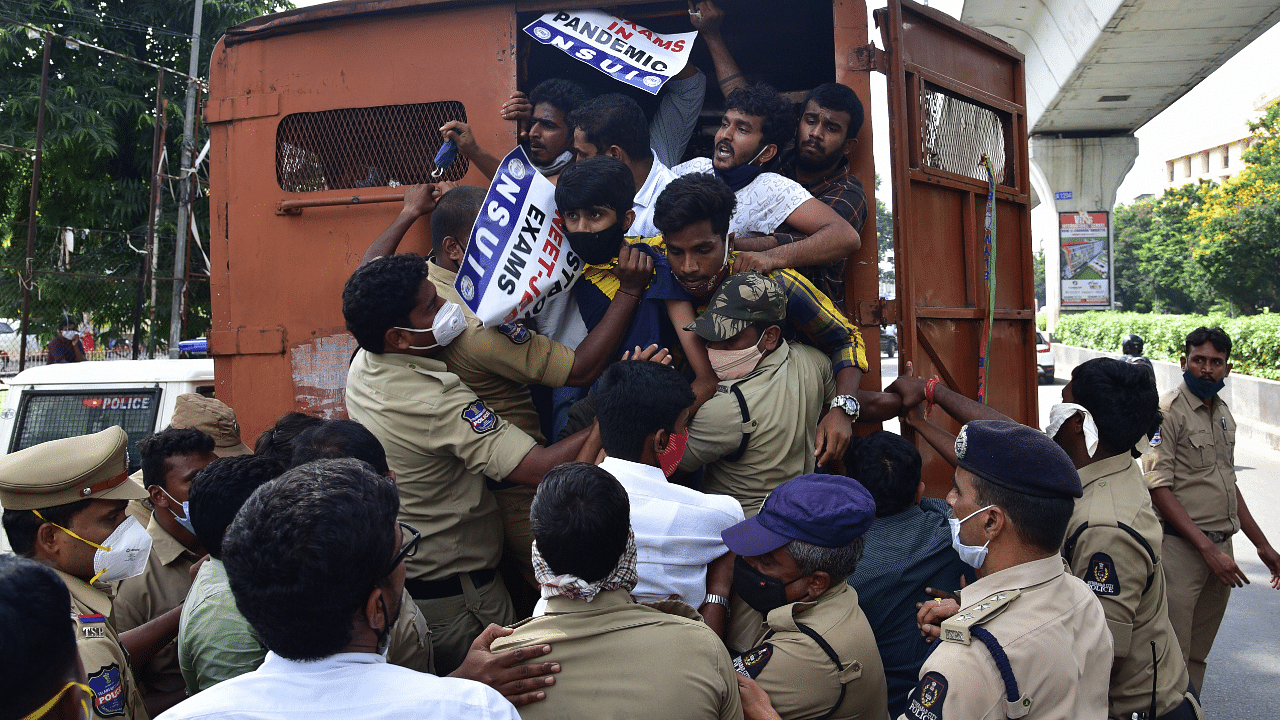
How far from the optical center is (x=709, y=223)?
2.78 m

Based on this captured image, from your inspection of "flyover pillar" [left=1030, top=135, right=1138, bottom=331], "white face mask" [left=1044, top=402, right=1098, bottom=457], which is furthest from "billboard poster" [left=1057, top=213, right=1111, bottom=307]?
"white face mask" [left=1044, top=402, right=1098, bottom=457]

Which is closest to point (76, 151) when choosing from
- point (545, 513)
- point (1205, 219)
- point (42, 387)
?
point (42, 387)

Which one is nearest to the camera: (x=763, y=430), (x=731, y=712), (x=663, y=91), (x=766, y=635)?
(x=731, y=712)

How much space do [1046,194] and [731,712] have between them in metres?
21.2

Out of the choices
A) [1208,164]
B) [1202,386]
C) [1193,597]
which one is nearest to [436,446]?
[1193,597]

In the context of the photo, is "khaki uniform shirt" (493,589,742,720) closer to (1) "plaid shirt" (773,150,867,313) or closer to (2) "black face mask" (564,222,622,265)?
(2) "black face mask" (564,222,622,265)

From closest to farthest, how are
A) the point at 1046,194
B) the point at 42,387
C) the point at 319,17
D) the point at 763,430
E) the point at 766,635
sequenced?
the point at 766,635 < the point at 763,430 < the point at 319,17 < the point at 42,387 < the point at 1046,194

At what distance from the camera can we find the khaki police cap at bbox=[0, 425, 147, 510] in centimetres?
189

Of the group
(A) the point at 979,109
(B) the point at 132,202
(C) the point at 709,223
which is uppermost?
(B) the point at 132,202

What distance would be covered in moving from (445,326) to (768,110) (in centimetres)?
159

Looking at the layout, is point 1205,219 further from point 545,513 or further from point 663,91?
point 545,513

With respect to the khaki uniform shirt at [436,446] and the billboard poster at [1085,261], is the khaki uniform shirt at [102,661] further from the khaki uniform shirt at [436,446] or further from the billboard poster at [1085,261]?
the billboard poster at [1085,261]

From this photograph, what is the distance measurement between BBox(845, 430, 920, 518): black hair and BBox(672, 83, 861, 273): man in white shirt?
0.78m

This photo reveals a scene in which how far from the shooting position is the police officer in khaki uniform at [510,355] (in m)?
2.66
